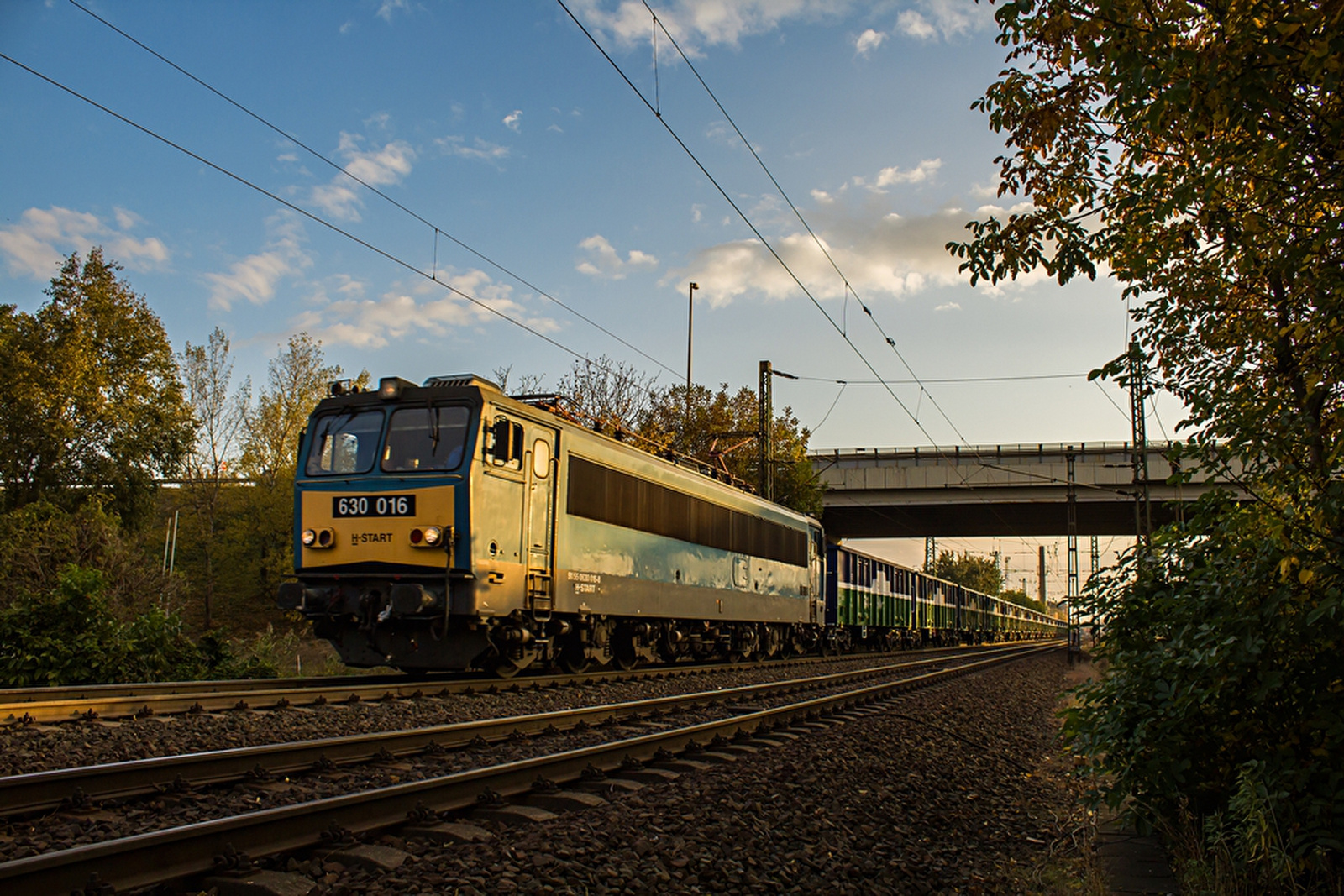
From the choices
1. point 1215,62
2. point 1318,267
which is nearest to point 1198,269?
point 1318,267

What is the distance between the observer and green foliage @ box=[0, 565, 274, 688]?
10617mm

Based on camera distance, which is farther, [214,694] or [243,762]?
[214,694]

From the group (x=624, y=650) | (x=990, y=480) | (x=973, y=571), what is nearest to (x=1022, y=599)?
(x=973, y=571)

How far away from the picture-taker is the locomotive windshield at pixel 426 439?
1048cm

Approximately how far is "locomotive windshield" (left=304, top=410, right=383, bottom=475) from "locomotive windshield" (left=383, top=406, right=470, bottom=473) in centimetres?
23

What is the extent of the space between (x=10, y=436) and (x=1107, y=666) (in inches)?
1148

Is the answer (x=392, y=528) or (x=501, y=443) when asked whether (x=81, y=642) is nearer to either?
(x=392, y=528)

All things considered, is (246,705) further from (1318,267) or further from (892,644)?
(892,644)

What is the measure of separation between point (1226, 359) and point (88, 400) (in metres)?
29.0

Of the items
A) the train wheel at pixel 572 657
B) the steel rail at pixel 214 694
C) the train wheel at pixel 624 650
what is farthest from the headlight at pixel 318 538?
the train wheel at pixel 624 650

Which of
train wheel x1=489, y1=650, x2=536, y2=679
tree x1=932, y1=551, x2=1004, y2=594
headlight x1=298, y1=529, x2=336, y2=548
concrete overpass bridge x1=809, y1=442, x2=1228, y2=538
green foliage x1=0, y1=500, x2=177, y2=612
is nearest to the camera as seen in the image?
headlight x1=298, y1=529, x2=336, y2=548

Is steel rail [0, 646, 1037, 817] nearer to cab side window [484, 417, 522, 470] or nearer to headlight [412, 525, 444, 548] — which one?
headlight [412, 525, 444, 548]

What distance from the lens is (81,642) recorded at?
426 inches

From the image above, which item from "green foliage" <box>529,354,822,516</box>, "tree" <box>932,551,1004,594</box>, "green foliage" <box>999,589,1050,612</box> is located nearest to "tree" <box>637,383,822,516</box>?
"green foliage" <box>529,354,822,516</box>
